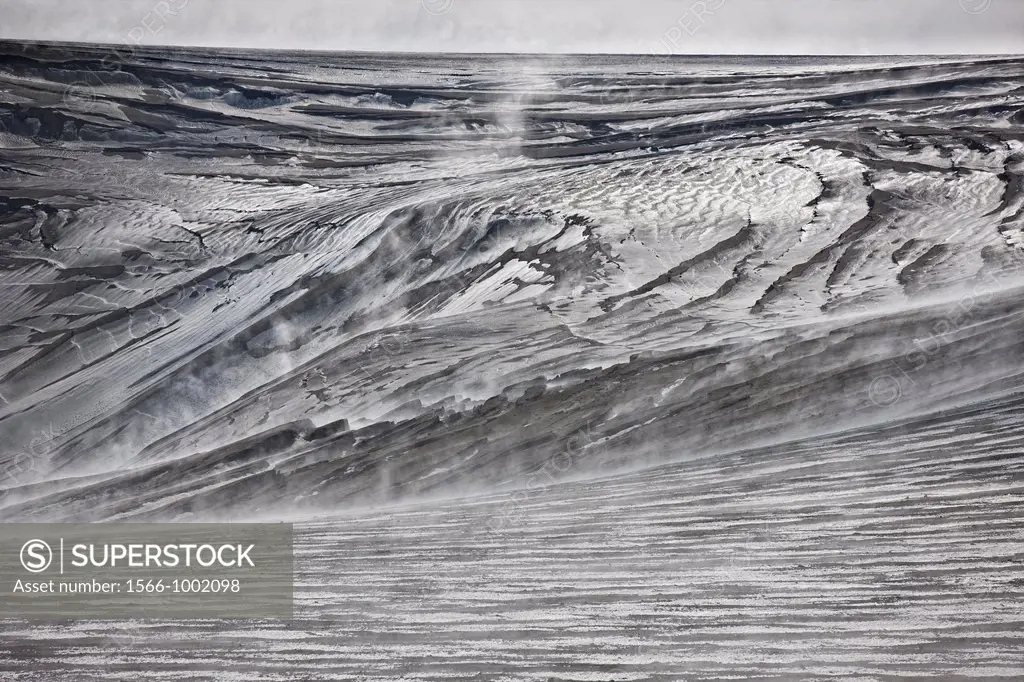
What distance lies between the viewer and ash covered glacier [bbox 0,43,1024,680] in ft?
3.53

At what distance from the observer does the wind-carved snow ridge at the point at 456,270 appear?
1.10m

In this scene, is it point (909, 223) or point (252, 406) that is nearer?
point (252, 406)

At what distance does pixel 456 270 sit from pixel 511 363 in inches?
6.6

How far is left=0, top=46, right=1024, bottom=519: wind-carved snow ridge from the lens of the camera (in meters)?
1.10

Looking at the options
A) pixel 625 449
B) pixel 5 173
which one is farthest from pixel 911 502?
pixel 5 173

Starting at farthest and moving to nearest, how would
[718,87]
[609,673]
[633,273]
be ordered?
[718,87] < [633,273] < [609,673]

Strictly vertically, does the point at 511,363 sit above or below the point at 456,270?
below

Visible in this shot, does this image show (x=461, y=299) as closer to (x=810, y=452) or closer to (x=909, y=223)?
(x=810, y=452)

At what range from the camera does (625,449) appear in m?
1.12

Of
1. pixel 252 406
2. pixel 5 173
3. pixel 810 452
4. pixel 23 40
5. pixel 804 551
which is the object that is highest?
pixel 23 40

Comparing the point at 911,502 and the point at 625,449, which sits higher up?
the point at 625,449

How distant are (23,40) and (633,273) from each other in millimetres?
997

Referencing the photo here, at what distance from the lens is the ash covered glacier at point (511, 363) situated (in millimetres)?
1077

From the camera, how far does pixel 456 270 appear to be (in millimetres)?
1167
